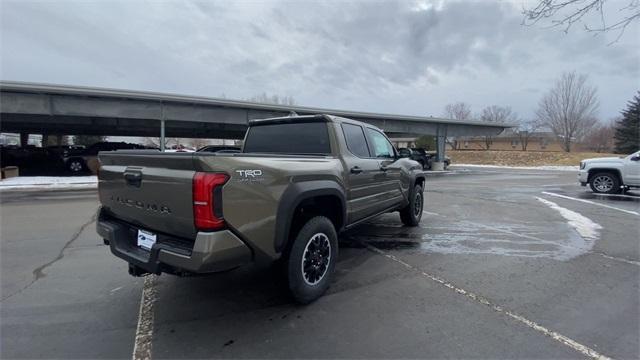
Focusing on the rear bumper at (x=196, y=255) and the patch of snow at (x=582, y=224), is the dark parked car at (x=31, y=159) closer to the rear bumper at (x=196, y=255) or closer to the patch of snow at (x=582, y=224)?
the rear bumper at (x=196, y=255)

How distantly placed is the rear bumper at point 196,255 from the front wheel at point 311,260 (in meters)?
0.61

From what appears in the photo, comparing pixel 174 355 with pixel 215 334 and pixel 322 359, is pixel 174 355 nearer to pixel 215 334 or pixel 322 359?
pixel 215 334

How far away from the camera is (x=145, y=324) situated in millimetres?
3186

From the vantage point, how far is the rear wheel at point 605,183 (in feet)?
39.9

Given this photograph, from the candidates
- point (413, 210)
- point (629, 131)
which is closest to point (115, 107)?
point (413, 210)

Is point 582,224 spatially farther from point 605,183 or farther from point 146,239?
point 146,239

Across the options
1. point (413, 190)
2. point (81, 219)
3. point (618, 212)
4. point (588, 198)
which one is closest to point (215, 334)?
point (413, 190)

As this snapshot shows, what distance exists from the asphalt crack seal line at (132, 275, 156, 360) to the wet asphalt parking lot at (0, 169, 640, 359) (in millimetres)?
16

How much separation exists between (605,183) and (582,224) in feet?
22.3

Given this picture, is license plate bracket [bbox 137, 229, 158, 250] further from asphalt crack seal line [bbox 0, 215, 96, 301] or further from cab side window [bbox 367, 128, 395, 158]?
cab side window [bbox 367, 128, 395, 158]

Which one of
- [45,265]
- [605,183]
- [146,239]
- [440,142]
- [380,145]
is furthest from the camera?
[440,142]

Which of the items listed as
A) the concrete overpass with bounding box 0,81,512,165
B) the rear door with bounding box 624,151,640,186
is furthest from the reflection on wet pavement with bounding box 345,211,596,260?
the concrete overpass with bounding box 0,81,512,165

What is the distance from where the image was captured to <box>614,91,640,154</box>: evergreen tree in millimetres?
45469

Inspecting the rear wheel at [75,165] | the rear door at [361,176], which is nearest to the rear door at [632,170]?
the rear door at [361,176]
